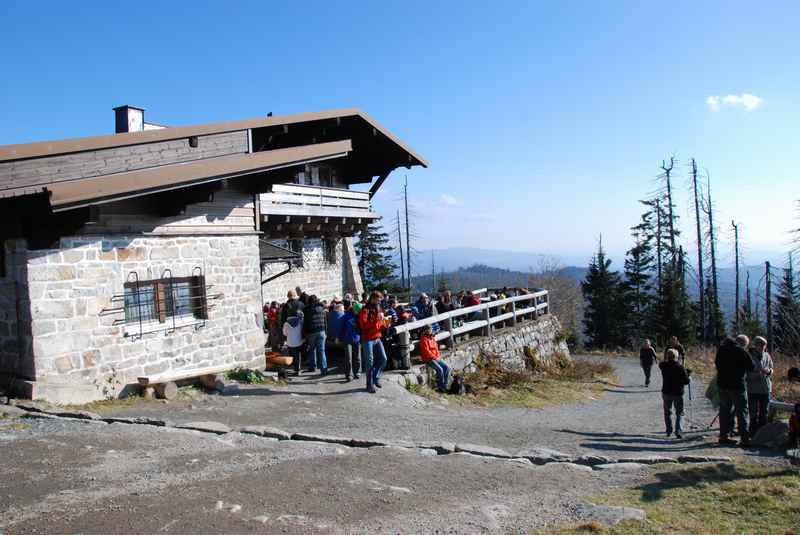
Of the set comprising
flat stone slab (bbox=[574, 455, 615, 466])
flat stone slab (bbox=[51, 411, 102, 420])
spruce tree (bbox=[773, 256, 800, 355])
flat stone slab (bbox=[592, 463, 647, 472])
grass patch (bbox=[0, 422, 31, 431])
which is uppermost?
grass patch (bbox=[0, 422, 31, 431])

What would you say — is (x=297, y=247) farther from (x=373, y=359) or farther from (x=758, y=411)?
(x=758, y=411)

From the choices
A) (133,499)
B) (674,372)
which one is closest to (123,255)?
(133,499)

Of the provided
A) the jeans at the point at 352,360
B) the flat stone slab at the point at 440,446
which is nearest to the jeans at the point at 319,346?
the jeans at the point at 352,360

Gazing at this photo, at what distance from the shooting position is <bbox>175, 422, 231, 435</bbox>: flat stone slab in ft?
24.5

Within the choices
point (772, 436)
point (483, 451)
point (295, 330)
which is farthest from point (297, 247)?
point (772, 436)

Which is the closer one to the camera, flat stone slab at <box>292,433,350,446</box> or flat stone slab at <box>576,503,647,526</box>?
flat stone slab at <box>576,503,647,526</box>

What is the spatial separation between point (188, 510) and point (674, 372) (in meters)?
8.12

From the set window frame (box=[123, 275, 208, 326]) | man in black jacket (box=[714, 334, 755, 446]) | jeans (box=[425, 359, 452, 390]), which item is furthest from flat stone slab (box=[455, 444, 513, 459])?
window frame (box=[123, 275, 208, 326])

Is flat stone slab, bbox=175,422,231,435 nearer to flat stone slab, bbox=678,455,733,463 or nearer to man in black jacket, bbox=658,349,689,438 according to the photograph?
flat stone slab, bbox=678,455,733,463

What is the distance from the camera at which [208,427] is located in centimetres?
758

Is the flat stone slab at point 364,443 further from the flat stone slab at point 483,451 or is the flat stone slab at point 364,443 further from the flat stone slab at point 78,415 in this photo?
the flat stone slab at point 78,415

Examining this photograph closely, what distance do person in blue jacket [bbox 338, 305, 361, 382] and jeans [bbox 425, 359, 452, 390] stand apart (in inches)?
61.1

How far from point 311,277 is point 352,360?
8147 millimetres

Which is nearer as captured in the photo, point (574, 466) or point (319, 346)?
point (574, 466)
